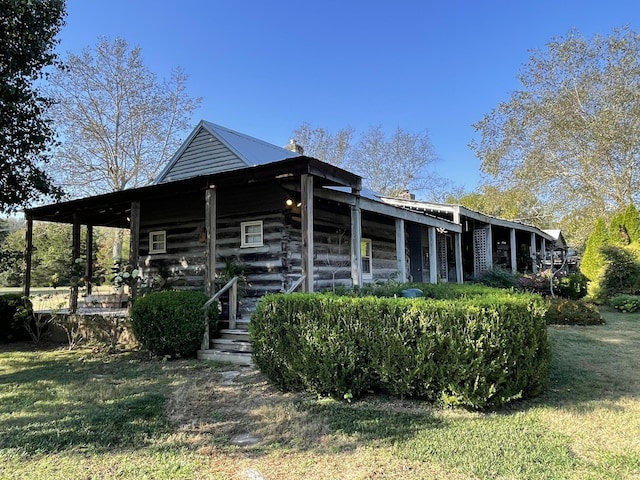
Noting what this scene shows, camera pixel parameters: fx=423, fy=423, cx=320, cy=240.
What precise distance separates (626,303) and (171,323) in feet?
45.7

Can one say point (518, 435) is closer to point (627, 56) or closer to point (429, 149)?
point (627, 56)

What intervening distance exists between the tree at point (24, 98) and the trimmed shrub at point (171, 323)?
4.78 m

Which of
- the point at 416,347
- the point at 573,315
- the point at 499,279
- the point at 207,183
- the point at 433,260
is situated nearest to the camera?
the point at 416,347

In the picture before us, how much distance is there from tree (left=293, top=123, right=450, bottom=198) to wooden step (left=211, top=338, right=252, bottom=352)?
1136 inches

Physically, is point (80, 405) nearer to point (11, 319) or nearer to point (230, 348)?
point (230, 348)

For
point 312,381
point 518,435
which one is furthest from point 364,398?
point 518,435

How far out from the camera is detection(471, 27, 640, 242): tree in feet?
73.0

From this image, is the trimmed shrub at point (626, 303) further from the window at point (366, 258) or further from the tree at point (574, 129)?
the tree at point (574, 129)

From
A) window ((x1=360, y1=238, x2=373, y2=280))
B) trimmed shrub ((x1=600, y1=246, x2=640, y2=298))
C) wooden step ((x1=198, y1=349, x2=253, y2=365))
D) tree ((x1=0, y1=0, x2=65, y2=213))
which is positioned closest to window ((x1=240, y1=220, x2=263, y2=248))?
wooden step ((x1=198, y1=349, x2=253, y2=365))

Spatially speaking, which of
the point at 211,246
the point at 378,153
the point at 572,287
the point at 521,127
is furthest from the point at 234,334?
the point at 378,153

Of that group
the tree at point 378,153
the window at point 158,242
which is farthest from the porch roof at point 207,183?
the tree at point 378,153

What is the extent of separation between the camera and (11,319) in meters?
10.2

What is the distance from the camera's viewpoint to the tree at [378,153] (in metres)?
35.6

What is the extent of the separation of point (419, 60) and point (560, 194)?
1191 centimetres
